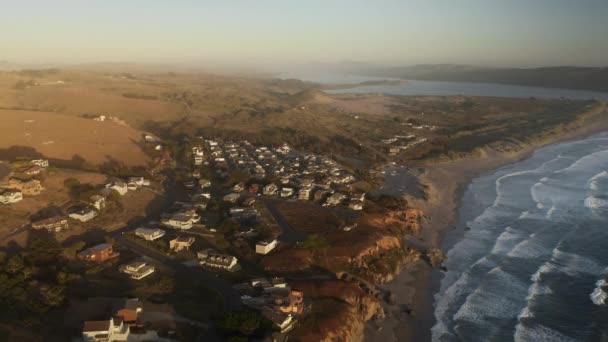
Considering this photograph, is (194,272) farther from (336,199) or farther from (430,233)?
(430,233)

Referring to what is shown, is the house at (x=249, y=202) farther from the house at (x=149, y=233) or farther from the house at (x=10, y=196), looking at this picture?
the house at (x=10, y=196)

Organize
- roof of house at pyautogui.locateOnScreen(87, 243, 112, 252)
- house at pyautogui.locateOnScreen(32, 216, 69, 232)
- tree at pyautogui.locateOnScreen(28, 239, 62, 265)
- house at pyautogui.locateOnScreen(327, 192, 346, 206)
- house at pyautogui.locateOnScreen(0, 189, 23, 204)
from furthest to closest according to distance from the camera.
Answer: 1. house at pyautogui.locateOnScreen(327, 192, 346, 206)
2. house at pyautogui.locateOnScreen(0, 189, 23, 204)
3. house at pyautogui.locateOnScreen(32, 216, 69, 232)
4. roof of house at pyautogui.locateOnScreen(87, 243, 112, 252)
5. tree at pyautogui.locateOnScreen(28, 239, 62, 265)

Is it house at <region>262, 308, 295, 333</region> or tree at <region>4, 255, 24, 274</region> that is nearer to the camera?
house at <region>262, 308, 295, 333</region>

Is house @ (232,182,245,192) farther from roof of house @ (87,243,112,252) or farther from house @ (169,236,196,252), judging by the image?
roof of house @ (87,243,112,252)

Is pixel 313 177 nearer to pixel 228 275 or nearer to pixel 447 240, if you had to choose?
pixel 447 240

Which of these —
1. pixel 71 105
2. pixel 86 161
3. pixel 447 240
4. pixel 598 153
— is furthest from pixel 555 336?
pixel 71 105

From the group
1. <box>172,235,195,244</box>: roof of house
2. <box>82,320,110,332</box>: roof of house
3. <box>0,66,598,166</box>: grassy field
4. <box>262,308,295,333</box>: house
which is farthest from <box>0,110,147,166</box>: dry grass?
<box>262,308,295,333</box>: house

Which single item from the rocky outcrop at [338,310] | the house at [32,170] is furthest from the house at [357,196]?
the house at [32,170]
